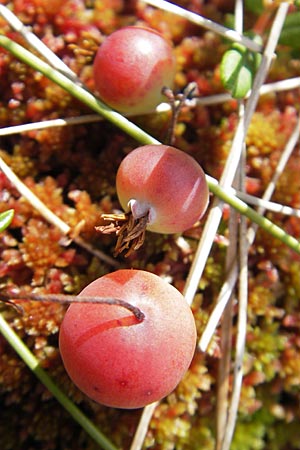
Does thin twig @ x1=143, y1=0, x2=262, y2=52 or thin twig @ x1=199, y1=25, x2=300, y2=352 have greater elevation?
thin twig @ x1=143, y1=0, x2=262, y2=52

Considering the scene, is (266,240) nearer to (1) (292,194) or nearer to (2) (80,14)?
(1) (292,194)

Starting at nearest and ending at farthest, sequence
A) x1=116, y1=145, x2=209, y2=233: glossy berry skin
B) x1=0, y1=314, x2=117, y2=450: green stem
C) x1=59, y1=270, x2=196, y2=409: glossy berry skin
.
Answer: x1=59, y1=270, x2=196, y2=409: glossy berry skin < x1=116, y1=145, x2=209, y2=233: glossy berry skin < x1=0, y1=314, x2=117, y2=450: green stem

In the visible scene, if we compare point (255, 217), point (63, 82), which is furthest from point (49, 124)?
point (255, 217)

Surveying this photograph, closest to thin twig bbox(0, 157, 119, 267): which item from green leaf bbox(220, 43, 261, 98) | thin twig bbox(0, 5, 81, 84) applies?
thin twig bbox(0, 5, 81, 84)

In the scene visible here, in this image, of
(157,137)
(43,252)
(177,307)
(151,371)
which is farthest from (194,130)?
(151,371)

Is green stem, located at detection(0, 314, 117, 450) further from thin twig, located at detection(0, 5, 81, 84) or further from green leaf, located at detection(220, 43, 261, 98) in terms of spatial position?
green leaf, located at detection(220, 43, 261, 98)

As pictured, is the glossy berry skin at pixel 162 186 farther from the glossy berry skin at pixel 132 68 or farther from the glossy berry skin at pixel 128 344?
the glossy berry skin at pixel 132 68
